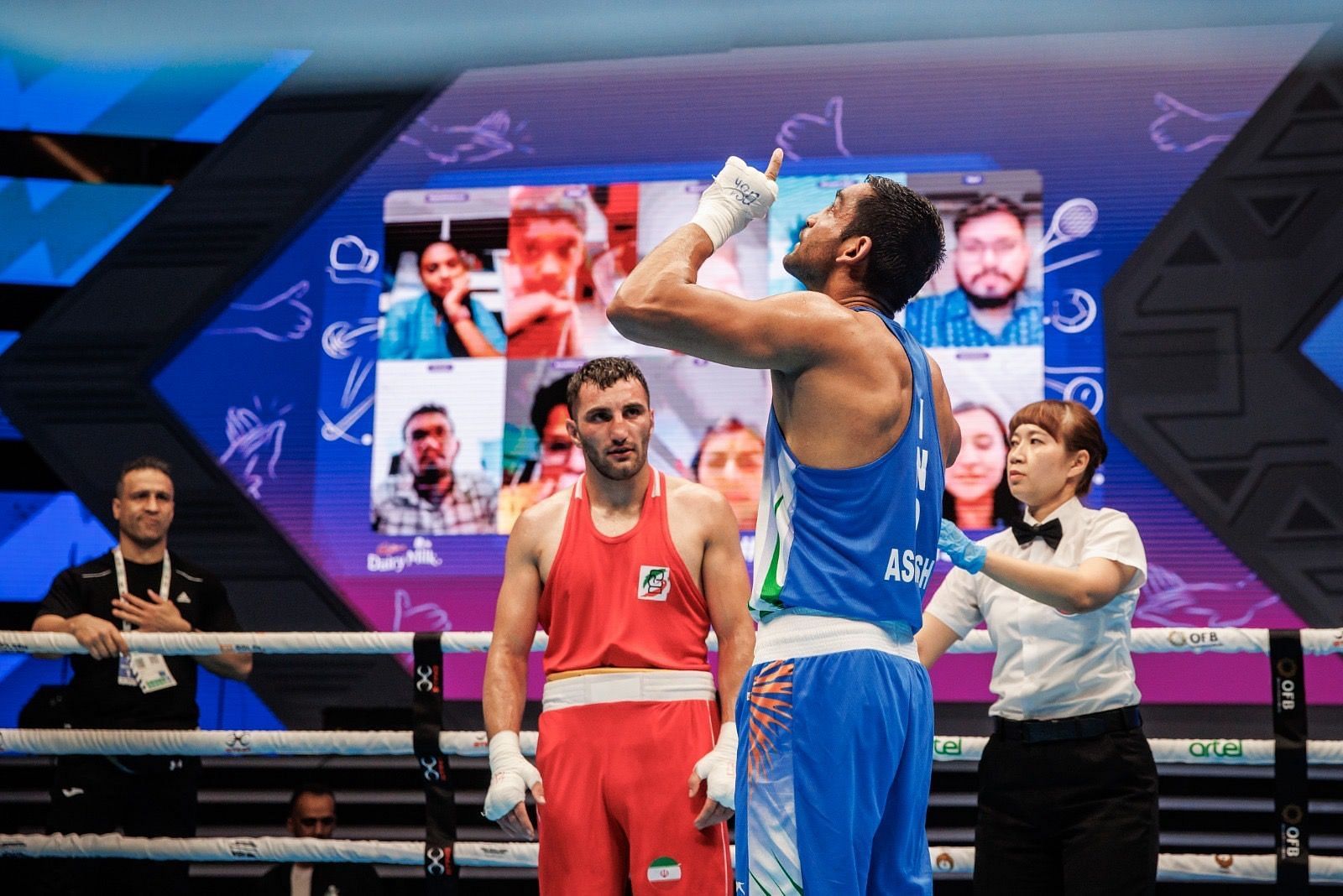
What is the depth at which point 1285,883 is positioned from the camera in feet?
11.4

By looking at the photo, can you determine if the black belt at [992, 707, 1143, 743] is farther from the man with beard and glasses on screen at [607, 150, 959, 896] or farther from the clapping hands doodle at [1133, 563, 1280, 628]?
the clapping hands doodle at [1133, 563, 1280, 628]

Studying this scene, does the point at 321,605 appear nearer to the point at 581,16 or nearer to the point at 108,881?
the point at 108,881

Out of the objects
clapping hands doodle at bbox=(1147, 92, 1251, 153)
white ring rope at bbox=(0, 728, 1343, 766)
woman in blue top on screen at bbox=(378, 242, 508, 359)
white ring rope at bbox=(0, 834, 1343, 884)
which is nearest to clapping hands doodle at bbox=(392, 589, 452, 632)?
woman in blue top on screen at bbox=(378, 242, 508, 359)

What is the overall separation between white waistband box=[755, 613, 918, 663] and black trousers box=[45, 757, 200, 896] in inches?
108

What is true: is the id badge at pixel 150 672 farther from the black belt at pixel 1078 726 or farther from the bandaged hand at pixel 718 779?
the black belt at pixel 1078 726

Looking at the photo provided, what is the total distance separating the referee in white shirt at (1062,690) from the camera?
294 cm

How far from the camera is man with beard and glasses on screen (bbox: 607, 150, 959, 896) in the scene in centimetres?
213

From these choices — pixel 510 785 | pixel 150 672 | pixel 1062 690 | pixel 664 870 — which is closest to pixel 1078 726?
pixel 1062 690

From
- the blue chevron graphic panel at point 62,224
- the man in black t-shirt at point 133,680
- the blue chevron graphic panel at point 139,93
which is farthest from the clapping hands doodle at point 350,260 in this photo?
the man in black t-shirt at point 133,680

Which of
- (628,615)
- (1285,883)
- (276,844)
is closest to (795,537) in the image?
(628,615)

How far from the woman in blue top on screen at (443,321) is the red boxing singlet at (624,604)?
2.93 metres

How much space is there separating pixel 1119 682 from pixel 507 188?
3950 mm

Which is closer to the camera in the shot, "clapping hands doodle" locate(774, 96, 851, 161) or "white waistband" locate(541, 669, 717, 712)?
"white waistband" locate(541, 669, 717, 712)

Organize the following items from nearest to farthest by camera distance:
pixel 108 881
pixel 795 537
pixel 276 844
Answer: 1. pixel 795 537
2. pixel 276 844
3. pixel 108 881
